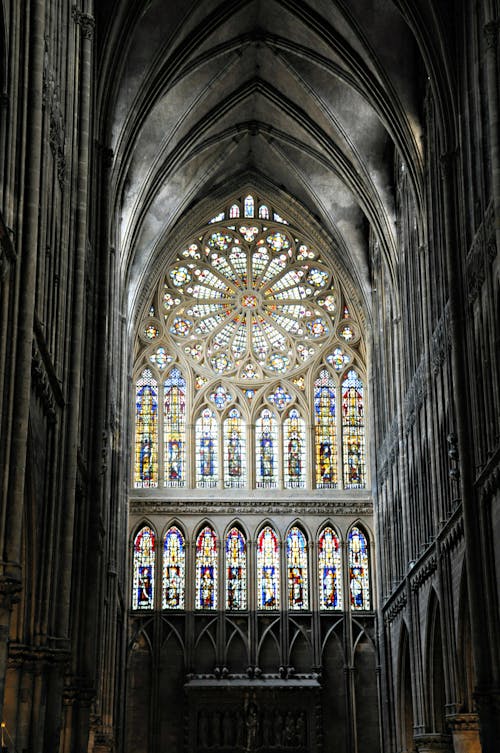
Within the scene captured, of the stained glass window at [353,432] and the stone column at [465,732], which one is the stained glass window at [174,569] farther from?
the stone column at [465,732]

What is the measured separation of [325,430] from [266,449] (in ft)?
7.33

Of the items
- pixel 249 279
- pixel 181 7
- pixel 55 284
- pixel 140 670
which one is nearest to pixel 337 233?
pixel 249 279

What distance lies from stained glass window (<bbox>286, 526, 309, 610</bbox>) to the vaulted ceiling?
29.6 feet

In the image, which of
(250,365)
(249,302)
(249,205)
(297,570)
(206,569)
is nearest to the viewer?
(206,569)

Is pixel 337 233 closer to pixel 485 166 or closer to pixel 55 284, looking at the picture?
pixel 485 166

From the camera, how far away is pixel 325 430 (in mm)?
45469

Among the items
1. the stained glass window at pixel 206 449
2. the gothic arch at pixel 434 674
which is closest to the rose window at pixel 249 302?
the stained glass window at pixel 206 449

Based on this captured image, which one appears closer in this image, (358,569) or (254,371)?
(358,569)

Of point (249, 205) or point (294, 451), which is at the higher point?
point (249, 205)

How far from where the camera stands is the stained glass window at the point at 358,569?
43250mm

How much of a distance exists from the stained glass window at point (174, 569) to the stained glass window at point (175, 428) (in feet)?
6.54

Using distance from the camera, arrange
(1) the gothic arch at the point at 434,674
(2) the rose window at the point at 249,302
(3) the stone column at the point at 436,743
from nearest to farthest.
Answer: (3) the stone column at the point at 436,743, (1) the gothic arch at the point at 434,674, (2) the rose window at the point at 249,302

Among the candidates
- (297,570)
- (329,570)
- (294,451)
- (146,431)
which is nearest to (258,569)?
(297,570)

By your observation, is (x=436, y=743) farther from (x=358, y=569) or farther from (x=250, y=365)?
(x=250, y=365)
